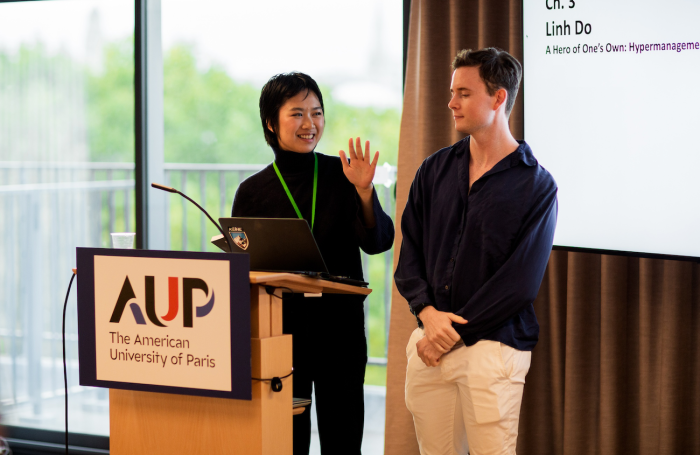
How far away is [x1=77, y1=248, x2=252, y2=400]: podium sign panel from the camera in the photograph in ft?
4.92

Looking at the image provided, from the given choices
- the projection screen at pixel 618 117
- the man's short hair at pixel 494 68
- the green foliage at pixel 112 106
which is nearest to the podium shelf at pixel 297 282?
the man's short hair at pixel 494 68

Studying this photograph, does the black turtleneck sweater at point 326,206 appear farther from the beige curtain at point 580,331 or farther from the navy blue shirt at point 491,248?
the beige curtain at point 580,331

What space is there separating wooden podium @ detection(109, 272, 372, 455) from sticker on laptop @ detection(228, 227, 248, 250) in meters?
0.16

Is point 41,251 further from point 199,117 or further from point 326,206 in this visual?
point 326,206

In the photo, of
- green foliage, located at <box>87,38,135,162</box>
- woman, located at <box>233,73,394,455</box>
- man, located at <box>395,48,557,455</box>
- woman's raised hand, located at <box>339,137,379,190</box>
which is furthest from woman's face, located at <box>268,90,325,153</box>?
green foliage, located at <box>87,38,135,162</box>

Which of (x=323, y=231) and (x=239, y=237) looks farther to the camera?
(x=323, y=231)

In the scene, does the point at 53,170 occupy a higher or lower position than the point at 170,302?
higher

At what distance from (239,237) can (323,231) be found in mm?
391

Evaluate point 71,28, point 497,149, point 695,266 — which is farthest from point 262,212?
point 71,28

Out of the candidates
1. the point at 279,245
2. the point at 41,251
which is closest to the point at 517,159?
the point at 279,245

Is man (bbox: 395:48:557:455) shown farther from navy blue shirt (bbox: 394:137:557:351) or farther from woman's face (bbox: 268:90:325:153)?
woman's face (bbox: 268:90:325:153)

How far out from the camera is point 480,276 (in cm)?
183

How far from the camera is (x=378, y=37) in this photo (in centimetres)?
342

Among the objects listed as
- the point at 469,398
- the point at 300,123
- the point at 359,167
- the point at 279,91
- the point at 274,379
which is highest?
the point at 279,91
